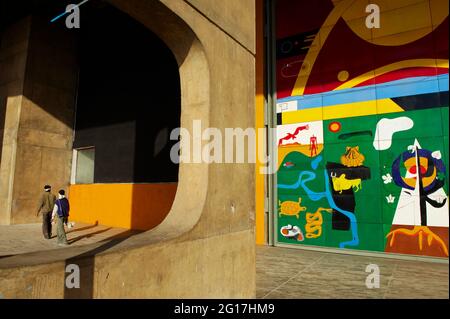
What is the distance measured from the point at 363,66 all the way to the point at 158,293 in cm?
943

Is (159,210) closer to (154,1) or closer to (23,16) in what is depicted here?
(154,1)

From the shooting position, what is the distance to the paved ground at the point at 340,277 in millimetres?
5703

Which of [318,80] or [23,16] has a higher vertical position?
[23,16]

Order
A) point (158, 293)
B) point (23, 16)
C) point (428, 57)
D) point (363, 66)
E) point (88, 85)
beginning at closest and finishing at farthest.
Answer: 1. point (158, 293)
2. point (428, 57)
3. point (363, 66)
4. point (23, 16)
5. point (88, 85)

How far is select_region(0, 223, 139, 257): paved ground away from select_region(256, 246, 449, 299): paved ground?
16.3 ft

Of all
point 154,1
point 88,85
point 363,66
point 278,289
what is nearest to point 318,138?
point 363,66

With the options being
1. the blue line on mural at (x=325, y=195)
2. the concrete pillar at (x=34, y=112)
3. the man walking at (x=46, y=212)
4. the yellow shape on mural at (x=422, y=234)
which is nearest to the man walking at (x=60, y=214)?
the man walking at (x=46, y=212)

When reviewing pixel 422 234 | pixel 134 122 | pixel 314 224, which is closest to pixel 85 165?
pixel 134 122

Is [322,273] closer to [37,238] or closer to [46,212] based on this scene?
[46,212]

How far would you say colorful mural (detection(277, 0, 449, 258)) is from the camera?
28.5ft

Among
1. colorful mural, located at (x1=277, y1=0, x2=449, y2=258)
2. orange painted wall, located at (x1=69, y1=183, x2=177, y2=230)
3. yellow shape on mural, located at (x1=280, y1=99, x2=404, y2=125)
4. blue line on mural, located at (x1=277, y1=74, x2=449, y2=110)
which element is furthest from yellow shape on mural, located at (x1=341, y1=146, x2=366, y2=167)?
orange painted wall, located at (x1=69, y1=183, x2=177, y2=230)

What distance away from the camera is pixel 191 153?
15.1ft

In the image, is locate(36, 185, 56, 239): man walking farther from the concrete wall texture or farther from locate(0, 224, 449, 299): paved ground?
the concrete wall texture

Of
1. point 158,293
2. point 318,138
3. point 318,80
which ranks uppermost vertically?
point 318,80
